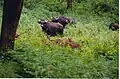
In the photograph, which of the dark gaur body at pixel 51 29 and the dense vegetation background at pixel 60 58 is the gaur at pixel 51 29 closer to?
the dark gaur body at pixel 51 29

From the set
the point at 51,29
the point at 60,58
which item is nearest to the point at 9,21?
the point at 60,58

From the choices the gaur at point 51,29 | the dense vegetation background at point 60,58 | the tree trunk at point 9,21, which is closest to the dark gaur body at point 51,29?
the gaur at point 51,29

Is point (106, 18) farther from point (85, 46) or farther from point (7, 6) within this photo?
point (7, 6)

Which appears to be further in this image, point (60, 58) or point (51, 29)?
point (51, 29)

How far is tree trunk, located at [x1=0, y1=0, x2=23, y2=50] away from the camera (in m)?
6.53

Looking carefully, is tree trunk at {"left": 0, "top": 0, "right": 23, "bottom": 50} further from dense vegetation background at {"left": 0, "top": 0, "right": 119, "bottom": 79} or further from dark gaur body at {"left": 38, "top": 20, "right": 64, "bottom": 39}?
dark gaur body at {"left": 38, "top": 20, "right": 64, "bottom": 39}

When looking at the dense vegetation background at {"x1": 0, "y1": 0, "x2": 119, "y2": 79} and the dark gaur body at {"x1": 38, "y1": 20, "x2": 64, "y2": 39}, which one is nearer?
the dense vegetation background at {"x1": 0, "y1": 0, "x2": 119, "y2": 79}

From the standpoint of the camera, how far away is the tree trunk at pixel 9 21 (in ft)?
21.4

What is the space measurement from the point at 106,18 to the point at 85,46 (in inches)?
294

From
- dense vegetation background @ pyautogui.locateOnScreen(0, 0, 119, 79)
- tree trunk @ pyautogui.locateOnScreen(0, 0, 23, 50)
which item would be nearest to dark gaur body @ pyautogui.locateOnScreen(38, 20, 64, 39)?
dense vegetation background @ pyautogui.locateOnScreen(0, 0, 119, 79)

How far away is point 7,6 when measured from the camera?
21.5ft

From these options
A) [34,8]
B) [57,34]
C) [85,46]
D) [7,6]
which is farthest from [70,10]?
[7,6]

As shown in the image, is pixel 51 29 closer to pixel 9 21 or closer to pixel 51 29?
pixel 51 29

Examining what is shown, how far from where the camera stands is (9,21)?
670 cm
